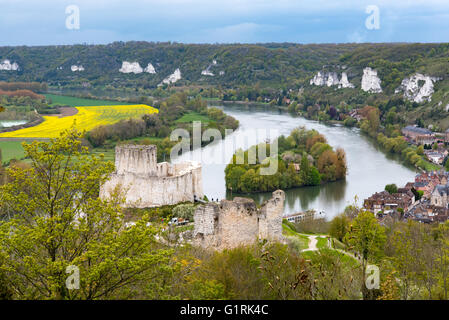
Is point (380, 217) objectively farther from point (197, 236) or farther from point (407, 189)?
point (197, 236)

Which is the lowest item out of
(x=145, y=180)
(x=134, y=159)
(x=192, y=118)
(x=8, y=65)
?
(x=192, y=118)

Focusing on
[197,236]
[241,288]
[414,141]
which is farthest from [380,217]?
[414,141]

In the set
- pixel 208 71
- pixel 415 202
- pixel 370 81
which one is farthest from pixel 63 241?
pixel 208 71

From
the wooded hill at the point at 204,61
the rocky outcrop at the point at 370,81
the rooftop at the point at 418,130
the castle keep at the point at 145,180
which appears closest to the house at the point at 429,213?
the castle keep at the point at 145,180

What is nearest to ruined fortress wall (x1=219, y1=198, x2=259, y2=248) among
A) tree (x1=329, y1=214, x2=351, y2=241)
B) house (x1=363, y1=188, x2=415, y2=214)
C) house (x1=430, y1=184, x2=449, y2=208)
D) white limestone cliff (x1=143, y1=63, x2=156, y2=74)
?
tree (x1=329, y1=214, x2=351, y2=241)

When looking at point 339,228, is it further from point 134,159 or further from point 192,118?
point 192,118

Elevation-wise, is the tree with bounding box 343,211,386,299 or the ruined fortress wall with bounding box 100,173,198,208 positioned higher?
the tree with bounding box 343,211,386,299

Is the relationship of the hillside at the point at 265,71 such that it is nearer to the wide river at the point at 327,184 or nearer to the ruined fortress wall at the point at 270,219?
the wide river at the point at 327,184

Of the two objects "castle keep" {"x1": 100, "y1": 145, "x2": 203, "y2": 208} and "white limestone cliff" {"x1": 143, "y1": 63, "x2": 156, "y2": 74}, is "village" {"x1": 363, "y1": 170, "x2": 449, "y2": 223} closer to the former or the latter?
"castle keep" {"x1": 100, "y1": 145, "x2": 203, "y2": 208}
